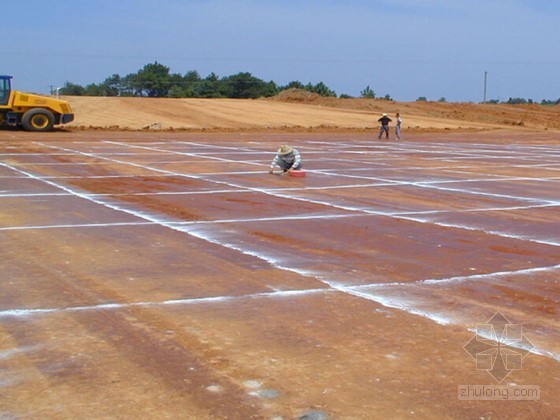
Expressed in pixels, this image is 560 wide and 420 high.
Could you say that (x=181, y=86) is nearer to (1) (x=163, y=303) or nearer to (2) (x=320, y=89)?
(2) (x=320, y=89)

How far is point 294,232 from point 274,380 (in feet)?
22.7

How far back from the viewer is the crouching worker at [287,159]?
22.5 metres

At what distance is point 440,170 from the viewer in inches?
1003

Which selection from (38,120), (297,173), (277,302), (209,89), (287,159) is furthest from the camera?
(209,89)

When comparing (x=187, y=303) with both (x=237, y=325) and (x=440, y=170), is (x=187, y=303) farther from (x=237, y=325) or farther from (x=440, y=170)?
(x=440, y=170)

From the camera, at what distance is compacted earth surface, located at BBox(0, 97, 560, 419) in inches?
236

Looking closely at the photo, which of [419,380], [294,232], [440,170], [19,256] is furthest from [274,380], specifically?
[440,170]

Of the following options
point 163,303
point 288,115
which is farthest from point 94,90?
point 163,303

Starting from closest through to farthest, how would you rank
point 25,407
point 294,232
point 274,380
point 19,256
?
point 25,407 → point 274,380 → point 19,256 → point 294,232

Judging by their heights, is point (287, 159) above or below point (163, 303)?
above

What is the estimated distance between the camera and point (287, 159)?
74.9 ft

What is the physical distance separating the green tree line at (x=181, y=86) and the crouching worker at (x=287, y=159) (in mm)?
78842

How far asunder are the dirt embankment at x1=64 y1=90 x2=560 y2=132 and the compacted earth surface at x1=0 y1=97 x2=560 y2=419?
34883mm

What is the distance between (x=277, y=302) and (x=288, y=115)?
55.0m
